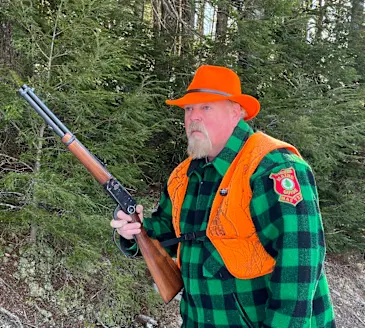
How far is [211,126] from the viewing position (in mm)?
2406

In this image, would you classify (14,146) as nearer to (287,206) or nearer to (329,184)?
(287,206)

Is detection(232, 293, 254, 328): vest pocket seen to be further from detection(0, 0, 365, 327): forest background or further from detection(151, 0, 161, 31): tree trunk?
detection(151, 0, 161, 31): tree trunk

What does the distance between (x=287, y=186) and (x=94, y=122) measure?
345 cm

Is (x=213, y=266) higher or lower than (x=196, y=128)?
lower

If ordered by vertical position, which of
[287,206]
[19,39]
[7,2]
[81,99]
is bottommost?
[287,206]

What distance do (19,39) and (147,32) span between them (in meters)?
2.73

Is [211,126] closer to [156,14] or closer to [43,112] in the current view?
[43,112]

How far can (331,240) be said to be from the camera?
8.05 m

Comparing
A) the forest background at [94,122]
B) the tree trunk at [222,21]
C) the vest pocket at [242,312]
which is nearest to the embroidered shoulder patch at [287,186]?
the vest pocket at [242,312]

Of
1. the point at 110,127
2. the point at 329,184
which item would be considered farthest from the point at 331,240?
the point at 110,127

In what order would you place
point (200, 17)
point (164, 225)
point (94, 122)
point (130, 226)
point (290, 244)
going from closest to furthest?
point (290, 244)
point (130, 226)
point (164, 225)
point (94, 122)
point (200, 17)

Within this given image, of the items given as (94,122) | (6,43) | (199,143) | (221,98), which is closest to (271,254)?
(199,143)

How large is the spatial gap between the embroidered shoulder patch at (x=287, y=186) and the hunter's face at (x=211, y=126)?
1.68 feet

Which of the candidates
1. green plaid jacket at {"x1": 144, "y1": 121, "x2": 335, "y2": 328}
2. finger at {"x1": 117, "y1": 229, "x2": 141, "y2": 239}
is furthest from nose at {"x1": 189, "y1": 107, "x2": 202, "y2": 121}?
finger at {"x1": 117, "y1": 229, "x2": 141, "y2": 239}
